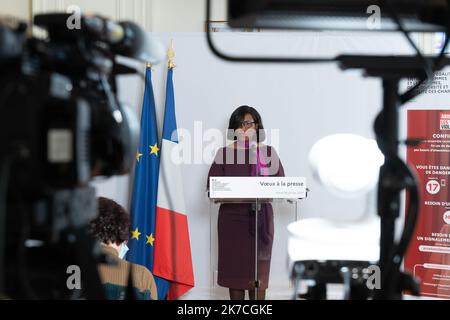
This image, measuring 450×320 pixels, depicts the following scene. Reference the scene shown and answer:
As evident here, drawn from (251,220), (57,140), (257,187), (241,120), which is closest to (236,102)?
(241,120)

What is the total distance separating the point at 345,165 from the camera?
54 cm

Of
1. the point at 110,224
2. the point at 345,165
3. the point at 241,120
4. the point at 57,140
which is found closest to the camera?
the point at 57,140

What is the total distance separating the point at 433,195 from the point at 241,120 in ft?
3.37

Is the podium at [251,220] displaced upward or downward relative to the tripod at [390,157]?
downward

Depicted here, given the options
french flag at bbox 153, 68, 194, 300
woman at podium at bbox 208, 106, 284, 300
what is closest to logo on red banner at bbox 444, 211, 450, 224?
woman at podium at bbox 208, 106, 284, 300

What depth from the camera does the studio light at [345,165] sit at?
0.53 m

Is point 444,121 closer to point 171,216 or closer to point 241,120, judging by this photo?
point 241,120

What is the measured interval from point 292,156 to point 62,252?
2.12 metres

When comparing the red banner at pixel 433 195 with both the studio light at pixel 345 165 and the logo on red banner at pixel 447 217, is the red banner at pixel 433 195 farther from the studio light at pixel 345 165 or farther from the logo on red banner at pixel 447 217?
the studio light at pixel 345 165

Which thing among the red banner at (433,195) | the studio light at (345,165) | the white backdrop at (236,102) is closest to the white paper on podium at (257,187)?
the white backdrop at (236,102)

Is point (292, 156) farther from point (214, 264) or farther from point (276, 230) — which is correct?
point (214, 264)

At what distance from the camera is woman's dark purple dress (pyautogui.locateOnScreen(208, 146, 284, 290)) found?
2.41 m

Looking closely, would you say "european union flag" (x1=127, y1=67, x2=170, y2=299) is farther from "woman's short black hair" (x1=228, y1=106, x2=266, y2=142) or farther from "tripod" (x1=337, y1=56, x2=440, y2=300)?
"tripod" (x1=337, y1=56, x2=440, y2=300)

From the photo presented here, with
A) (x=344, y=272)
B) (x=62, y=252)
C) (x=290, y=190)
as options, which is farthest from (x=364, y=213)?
(x=290, y=190)
